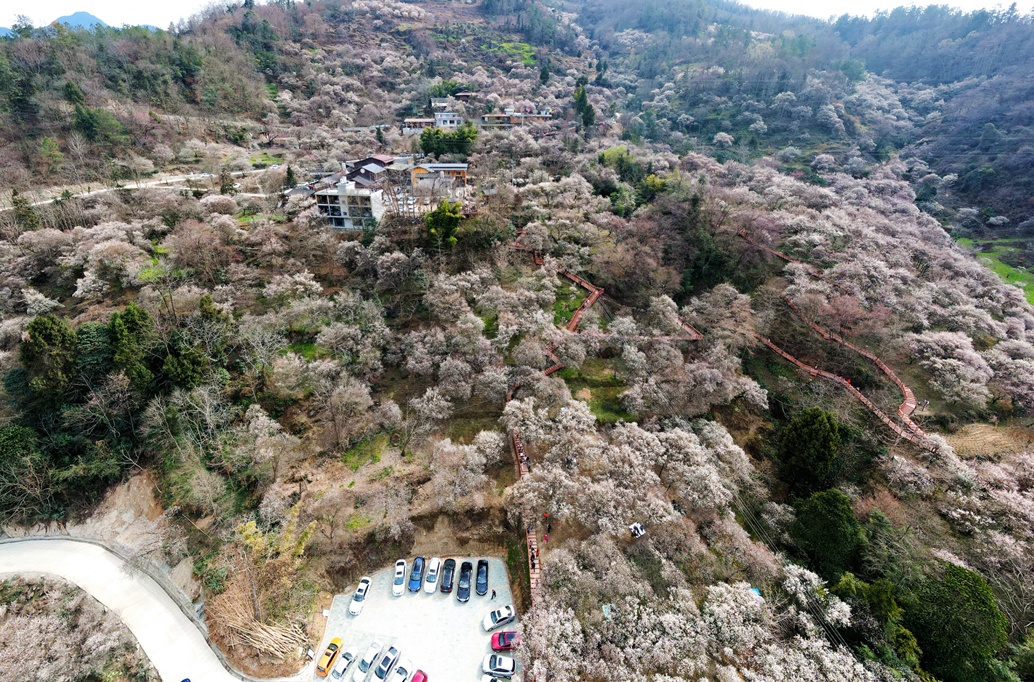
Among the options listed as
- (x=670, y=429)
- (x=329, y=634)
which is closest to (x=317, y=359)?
(x=329, y=634)

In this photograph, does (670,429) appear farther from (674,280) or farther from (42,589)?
(42,589)

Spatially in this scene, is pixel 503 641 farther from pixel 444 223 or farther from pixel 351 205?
pixel 351 205

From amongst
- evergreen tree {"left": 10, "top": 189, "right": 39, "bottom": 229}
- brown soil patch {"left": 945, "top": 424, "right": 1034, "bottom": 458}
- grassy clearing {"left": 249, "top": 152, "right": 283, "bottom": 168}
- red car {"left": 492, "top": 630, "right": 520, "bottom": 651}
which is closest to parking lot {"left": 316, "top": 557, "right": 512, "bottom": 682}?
red car {"left": 492, "top": 630, "right": 520, "bottom": 651}

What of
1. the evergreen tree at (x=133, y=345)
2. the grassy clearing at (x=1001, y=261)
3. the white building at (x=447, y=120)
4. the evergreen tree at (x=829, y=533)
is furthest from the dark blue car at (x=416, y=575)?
the white building at (x=447, y=120)

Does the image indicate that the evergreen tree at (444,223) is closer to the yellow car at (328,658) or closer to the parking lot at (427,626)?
the parking lot at (427,626)

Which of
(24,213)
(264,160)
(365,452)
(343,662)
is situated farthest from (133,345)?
(264,160)
